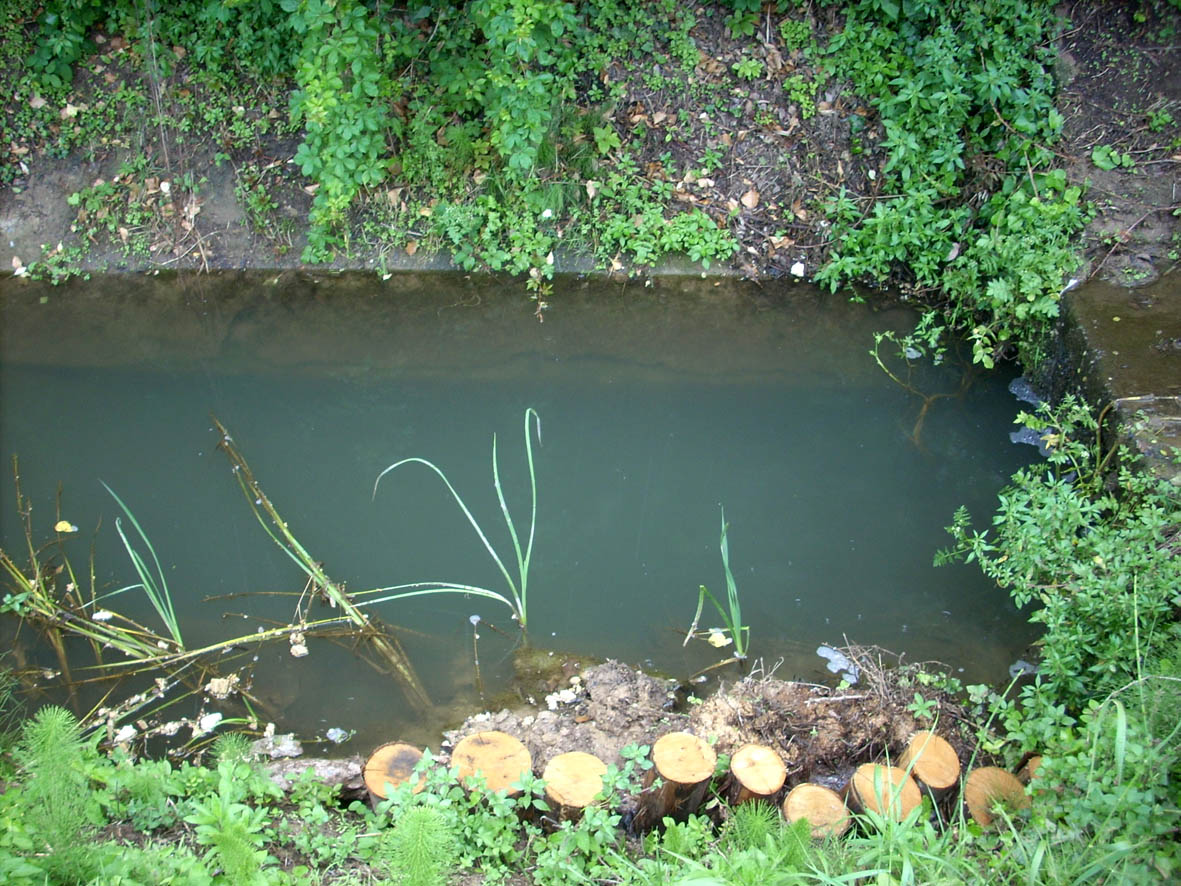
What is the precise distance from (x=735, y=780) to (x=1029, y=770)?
89 centimetres

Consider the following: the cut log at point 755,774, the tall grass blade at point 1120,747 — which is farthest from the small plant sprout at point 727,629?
the tall grass blade at point 1120,747

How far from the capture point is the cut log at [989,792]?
2.55m

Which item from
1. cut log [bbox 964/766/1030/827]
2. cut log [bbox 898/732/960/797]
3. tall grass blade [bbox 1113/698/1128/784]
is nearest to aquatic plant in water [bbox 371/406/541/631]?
cut log [bbox 898/732/960/797]

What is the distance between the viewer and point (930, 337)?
4.73 metres

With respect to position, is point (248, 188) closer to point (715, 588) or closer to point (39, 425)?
point (39, 425)

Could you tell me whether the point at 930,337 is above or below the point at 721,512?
above

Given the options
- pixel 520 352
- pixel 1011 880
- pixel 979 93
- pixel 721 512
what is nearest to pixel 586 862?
pixel 1011 880

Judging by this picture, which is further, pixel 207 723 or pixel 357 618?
pixel 357 618

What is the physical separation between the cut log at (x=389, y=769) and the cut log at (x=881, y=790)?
125cm

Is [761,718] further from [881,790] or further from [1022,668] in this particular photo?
[1022,668]

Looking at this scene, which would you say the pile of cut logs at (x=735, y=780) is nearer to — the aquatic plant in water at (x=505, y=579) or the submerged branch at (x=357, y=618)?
the submerged branch at (x=357, y=618)

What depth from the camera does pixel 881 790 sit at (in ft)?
8.31

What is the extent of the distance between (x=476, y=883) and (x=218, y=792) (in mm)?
861

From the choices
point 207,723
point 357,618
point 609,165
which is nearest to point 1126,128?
point 609,165
